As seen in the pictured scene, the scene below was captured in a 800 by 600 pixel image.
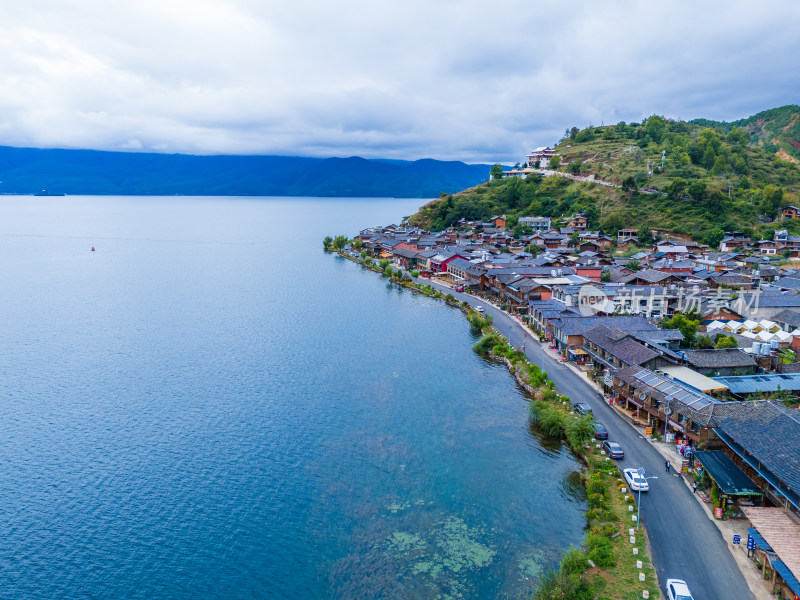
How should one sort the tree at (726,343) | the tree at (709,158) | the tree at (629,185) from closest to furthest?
1. the tree at (726,343)
2. the tree at (629,185)
3. the tree at (709,158)

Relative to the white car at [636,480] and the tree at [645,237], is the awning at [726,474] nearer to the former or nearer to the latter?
the white car at [636,480]

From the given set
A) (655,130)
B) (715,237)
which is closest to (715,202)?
(715,237)

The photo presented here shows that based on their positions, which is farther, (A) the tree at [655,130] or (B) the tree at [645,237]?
(A) the tree at [655,130]

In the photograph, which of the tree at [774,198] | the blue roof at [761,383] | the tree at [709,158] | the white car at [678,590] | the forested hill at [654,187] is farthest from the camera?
the tree at [709,158]

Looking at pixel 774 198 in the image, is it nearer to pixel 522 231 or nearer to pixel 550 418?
pixel 522 231

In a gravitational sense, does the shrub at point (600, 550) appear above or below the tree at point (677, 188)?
below

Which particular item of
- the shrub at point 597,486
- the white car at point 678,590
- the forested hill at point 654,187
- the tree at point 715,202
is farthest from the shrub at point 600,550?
the tree at point 715,202

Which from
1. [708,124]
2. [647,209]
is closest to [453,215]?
Result: [647,209]

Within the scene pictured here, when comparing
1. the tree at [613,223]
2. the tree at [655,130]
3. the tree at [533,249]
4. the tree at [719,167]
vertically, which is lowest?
the tree at [533,249]
